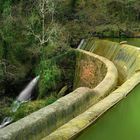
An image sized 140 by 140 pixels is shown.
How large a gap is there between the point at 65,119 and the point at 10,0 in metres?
20.3

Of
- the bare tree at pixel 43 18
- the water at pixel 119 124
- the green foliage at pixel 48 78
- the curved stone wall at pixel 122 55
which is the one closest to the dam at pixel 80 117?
the water at pixel 119 124

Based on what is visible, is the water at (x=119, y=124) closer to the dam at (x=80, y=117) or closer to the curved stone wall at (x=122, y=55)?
the dam at (x=80, y=117)

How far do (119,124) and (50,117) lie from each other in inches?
51.7

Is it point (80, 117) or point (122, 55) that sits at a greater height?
point (80, 117)

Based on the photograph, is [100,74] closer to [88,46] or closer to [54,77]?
[54,77]

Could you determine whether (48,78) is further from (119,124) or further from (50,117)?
(50,117)

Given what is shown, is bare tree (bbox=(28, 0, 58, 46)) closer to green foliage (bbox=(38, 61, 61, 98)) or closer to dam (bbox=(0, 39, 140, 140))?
green foliage (bbox=(38, 61, 61, 98))

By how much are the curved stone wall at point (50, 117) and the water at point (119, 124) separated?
55 centimetres

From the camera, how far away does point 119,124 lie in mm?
6762

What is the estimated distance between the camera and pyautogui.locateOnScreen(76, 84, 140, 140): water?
5996mm

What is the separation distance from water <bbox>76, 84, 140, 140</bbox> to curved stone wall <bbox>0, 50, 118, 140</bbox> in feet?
1.82

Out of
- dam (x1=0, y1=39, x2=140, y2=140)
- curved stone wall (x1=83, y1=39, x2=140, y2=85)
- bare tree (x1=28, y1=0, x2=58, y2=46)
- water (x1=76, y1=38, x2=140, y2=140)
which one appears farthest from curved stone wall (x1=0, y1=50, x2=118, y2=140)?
bare tree (x1=28, y1=0, x2=58, y2=46)

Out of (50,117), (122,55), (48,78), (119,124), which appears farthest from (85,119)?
(48,78)

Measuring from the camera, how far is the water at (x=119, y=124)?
5996 mm
